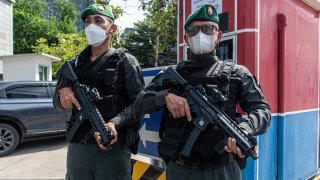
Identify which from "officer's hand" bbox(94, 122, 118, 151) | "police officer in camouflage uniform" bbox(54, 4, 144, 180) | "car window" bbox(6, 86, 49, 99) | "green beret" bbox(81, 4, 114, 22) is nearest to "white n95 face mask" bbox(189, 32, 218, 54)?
"police officer in camouflage uniform" bbox(54, 4, 144, 180)

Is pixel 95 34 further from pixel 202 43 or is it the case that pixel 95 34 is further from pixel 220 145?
pixel 220 145

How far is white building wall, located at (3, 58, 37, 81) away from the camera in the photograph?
13.8 meters

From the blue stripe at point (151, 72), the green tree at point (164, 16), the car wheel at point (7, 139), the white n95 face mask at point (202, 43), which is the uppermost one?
the green tree at point (164, 16)

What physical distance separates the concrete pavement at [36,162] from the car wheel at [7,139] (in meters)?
0.15

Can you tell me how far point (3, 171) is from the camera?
5.71m

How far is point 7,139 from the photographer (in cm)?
686

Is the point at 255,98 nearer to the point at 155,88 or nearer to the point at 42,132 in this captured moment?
the point at 155,88

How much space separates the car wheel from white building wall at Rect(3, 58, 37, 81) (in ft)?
24.0

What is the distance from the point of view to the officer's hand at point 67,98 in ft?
7.72

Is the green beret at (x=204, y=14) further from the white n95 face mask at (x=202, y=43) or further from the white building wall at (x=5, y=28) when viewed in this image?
the white building wall at (x=5, y=28)

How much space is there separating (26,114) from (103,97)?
5.37 metres

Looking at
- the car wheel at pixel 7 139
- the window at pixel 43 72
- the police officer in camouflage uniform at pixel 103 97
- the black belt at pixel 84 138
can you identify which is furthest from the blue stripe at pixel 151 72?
the window at pixel 43 72

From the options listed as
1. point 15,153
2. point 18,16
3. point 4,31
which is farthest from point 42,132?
point 18,16

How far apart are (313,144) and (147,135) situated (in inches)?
72.6
